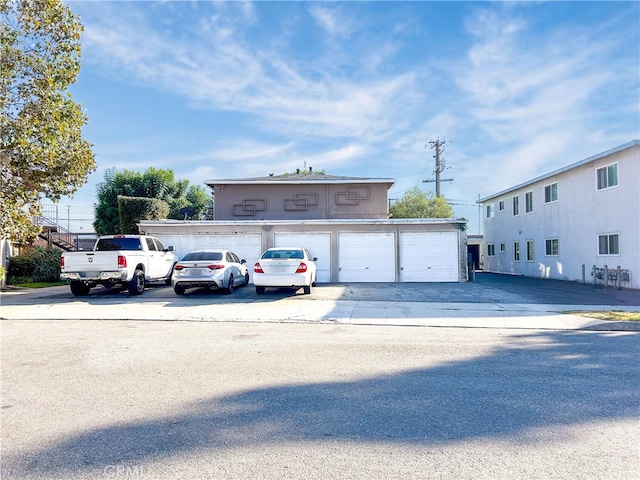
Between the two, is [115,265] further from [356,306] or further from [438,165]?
[438,165]

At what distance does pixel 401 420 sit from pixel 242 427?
4.87 feet

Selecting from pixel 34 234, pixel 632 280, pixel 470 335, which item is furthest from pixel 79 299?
pixel 632 280

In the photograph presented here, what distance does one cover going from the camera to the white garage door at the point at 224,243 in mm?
20016

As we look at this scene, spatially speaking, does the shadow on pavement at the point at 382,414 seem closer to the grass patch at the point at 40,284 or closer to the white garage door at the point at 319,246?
the white garage door at the point at 319,246

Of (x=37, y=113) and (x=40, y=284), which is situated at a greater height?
(x=37, y=113)

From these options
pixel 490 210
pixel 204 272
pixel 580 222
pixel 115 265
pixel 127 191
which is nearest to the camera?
pixel 115 265

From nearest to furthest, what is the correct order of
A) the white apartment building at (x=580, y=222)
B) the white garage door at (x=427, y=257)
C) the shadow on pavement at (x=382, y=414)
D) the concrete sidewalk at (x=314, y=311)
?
the shadow on pavement at (x=382, y=414) < the concrete sidewalk at (x=314, y=311) < the white apartment building at (x=580, y=222) < the white garage door at (x=427, y=257)

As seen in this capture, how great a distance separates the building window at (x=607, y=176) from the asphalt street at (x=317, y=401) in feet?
40.1

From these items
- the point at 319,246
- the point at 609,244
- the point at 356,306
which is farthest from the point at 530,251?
the point at 356,306

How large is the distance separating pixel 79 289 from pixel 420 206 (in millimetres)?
27610

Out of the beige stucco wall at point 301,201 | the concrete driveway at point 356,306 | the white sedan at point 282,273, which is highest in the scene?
the beige stucco wall at point 301,201

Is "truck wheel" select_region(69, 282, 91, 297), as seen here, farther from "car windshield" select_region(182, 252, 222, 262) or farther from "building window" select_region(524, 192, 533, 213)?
"building window" select_region(524, 192, 533, 213)

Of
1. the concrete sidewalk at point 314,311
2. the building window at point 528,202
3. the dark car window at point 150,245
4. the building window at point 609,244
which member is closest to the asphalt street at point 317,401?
the concrete sidewalk at point 314,311

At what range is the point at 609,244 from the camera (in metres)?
19.7
